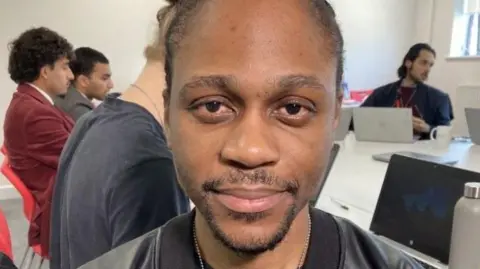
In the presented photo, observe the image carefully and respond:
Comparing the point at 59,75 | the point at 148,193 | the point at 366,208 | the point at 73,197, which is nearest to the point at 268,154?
the point at 148,193

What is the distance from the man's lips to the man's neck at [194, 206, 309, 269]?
12 cm

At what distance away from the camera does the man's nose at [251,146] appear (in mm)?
622

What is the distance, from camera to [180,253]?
776 mm

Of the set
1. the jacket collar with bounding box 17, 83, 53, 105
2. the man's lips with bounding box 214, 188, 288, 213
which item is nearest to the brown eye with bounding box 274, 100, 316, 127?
the man's lips with bounding box 214, 188, 288, 213

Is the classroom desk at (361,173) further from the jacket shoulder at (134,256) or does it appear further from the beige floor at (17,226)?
the beige floor at (17,226)

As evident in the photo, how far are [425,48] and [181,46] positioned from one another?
12.6ft

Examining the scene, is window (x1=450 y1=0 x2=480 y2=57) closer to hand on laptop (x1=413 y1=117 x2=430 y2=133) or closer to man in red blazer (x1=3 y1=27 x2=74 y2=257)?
hand on laptop (x1=413 y1=117 x2=430 y2=133)

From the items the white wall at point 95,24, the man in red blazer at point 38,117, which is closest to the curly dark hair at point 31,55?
the man in red blazer at point 38,117

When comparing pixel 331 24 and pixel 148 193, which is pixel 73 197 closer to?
pixel 148 193

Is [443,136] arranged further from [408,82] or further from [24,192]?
[24,192]

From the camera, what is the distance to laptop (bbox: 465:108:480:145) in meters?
3.02

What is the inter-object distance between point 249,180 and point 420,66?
12.3ft

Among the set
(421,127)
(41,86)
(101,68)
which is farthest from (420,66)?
(41,86)

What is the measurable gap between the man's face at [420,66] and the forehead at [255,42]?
3584 mm
